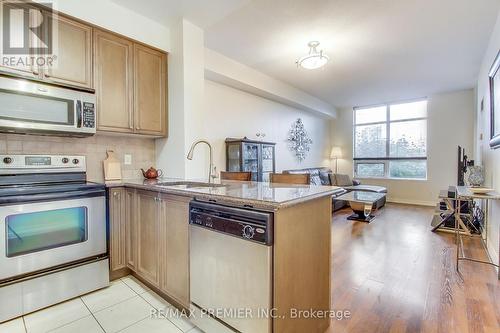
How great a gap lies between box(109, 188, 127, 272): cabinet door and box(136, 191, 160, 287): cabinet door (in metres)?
0.21

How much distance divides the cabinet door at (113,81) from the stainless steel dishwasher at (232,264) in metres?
1.47

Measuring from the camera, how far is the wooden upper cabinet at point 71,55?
2.08m

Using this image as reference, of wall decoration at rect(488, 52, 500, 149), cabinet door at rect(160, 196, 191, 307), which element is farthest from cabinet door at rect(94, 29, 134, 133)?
wall decoration at rect(488, 52, 500, 149)

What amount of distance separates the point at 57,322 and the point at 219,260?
4.41 feet

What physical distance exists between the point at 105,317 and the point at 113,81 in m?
2.07

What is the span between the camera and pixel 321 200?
1.54 m

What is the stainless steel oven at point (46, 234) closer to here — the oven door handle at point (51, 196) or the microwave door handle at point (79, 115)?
the oven door handle at point (51, 196)

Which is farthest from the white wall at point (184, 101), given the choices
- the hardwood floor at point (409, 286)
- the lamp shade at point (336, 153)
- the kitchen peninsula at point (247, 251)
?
the lamp shade at point (336, 153)

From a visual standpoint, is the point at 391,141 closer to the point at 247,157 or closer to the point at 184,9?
the point at 247,157

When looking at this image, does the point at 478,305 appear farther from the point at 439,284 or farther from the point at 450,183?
the point at 450,183

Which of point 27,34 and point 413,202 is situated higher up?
point 27,34

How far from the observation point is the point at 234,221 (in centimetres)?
131

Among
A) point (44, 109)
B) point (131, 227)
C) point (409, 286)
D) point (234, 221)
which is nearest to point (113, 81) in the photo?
point (44, 109)

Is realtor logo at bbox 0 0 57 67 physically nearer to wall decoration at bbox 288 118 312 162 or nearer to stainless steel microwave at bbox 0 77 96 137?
stainless steel microwave at bbox 0 77 96 137
